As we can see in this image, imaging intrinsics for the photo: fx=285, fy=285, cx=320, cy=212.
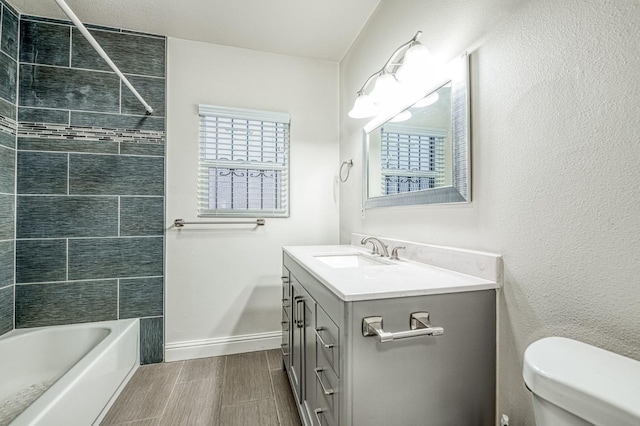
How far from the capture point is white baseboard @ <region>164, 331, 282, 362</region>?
215 cm

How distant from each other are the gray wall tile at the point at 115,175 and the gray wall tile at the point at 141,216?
6cm

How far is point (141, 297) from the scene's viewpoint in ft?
6.89

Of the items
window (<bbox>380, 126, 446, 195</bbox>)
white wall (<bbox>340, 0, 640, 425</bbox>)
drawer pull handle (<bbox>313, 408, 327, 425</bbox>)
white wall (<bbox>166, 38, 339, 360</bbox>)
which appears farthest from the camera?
white wall (<bbox>166, 38, 339, 360</bbox>)

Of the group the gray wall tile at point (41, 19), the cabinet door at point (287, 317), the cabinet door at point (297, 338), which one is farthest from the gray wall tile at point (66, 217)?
the cabinet door at point (297, 338)

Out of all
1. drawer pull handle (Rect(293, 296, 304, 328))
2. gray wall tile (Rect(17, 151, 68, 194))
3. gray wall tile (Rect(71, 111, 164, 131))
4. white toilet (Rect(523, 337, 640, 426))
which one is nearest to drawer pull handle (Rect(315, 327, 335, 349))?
drawer pull handle (Rect(293, 296, 304, 328))

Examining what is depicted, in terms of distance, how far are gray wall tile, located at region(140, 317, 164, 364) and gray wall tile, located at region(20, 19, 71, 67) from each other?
1939 mm

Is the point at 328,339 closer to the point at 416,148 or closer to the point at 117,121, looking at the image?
the point at 416,148

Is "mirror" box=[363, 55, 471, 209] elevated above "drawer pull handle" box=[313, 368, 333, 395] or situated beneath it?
elevated above

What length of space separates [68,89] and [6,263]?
4.06 ft

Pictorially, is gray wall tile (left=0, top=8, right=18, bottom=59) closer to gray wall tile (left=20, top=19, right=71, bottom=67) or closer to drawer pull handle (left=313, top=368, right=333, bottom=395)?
gray wall tile (left=20, top=19, right=71, bottom=67)

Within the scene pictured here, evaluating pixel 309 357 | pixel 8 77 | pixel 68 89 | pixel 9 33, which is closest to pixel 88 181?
pixel 68 89

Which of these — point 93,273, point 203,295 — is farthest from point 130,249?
point 203,295

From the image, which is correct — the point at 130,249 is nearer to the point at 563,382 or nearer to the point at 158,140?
the point at 158,140

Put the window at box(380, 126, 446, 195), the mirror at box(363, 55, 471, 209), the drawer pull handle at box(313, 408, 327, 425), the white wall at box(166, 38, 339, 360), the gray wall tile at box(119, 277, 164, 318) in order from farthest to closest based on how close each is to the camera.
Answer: the white wall at box(166, 38, 339, 360) → the gray wall tile at box(119, 277, 164, 318) → the window at box(380, 126, 446, 195) → the mirror at box(363, 55, 471, 209) → the drawer pull handle at box(313, 408, 327, 425)
